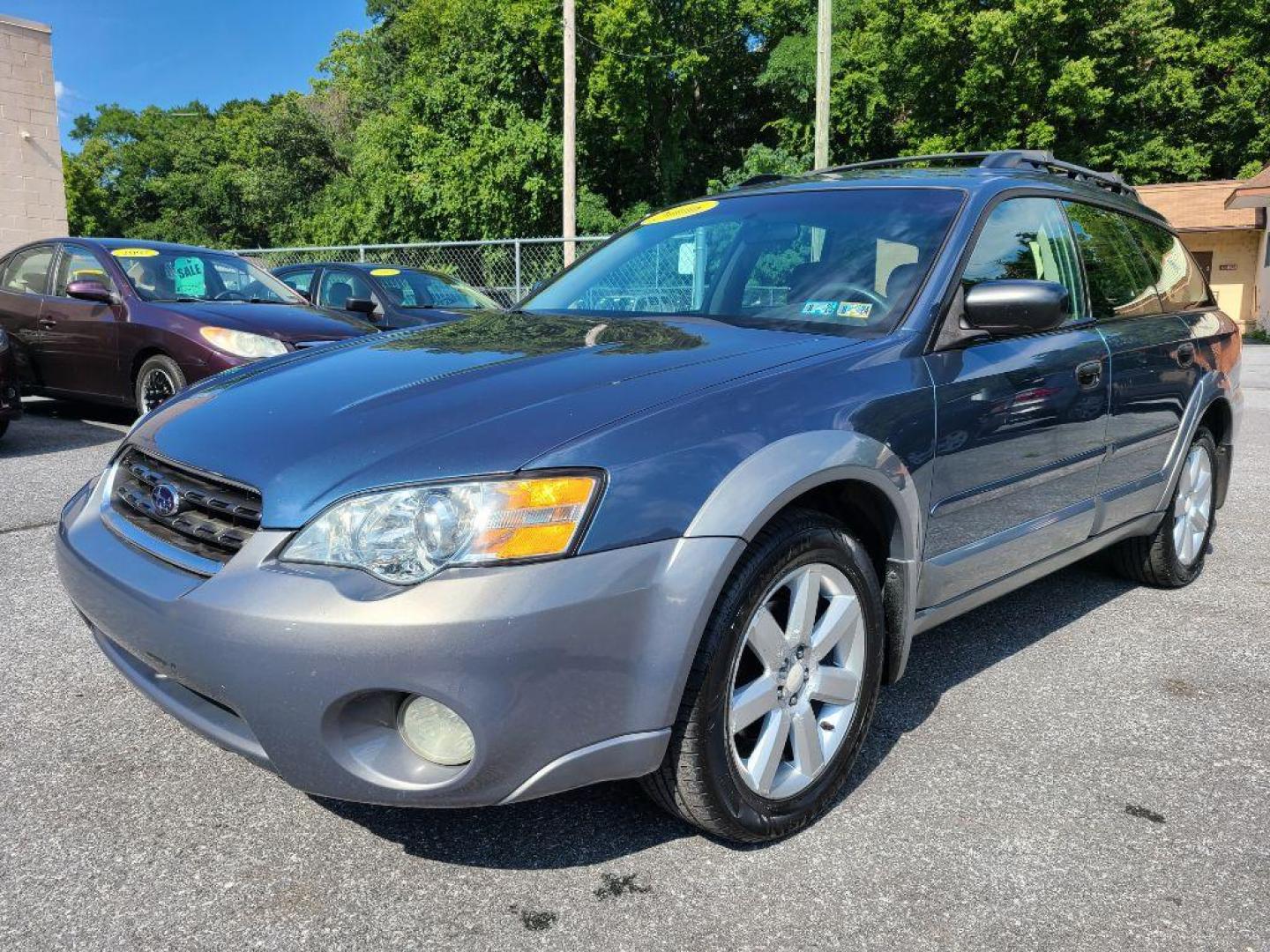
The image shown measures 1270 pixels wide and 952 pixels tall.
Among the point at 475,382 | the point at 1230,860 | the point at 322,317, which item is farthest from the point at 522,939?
the point at 322,317

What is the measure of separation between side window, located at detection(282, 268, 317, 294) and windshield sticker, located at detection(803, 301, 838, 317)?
26.5ft

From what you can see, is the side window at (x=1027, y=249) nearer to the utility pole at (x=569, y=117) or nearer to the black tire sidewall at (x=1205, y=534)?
the black tire sidewall at (x=1205, y=534)

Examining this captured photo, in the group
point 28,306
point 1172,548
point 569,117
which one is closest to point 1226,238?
point 569,117

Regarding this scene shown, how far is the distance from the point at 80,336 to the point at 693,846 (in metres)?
7.10

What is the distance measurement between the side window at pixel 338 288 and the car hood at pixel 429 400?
23.3ft

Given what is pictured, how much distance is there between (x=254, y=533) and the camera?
200cm

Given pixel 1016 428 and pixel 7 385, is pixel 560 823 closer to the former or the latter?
pixel 1016 428

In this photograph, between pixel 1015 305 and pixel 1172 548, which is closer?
pixel 1015 305

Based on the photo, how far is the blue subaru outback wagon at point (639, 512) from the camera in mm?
1861

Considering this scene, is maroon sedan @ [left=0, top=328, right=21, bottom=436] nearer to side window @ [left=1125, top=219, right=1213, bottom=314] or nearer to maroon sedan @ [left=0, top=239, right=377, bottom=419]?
maroon sedan @ [left=0, top=239, right=377, bottom=419]

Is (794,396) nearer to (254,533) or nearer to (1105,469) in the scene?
(254,533)

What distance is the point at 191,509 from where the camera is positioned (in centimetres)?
221

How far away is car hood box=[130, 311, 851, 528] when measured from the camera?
6.48 feet

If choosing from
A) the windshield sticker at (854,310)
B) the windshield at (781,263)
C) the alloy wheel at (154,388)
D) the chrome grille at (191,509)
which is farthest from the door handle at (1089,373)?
the alloy wheel at (154,388)
